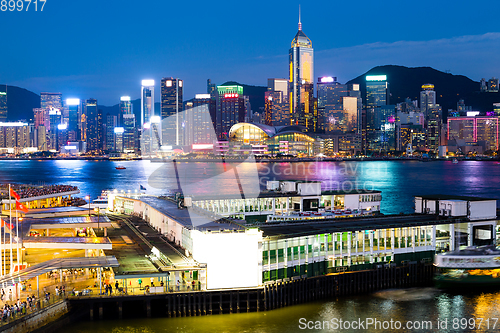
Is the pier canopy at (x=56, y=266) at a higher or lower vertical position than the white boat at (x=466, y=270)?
higher

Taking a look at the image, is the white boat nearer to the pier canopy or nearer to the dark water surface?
the dark water surface

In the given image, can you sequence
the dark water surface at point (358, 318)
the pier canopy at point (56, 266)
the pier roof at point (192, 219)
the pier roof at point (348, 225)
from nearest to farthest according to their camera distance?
1. the pier canopy at point (56, 266)
2. the dark water surface at point (358, 318)
3. the pier roof at point (192, 219)
4. the pier roof at point (348, 225)

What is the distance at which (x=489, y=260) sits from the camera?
33.2 m

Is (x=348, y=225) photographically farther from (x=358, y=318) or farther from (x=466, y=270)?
(x=358, y=318)

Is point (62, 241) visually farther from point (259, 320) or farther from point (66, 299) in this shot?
point (259, 320)

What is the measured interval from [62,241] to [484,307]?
2354 cm

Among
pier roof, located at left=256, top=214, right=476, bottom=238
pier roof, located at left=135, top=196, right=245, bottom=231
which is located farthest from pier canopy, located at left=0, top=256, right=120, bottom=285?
pier roof, located at left=256, top=214, right=476, bottom=238

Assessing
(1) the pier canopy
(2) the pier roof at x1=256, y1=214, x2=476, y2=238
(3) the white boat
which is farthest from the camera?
(3) the white boat

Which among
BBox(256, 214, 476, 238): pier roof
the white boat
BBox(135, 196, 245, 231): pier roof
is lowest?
the white boat

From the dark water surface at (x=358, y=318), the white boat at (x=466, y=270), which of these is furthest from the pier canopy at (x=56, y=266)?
the white boat at (x=466, y=270)

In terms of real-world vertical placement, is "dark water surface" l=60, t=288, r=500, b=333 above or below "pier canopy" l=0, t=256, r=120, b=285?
below

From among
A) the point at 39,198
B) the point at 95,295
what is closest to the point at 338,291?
the point at 95,295

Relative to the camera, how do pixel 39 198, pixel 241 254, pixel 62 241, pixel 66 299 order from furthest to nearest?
pixel 39 198, pixel 62 241, pixel 241 254, pixel 66 299

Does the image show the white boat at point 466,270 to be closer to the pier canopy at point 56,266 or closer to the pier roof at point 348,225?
the pier roof at point 348,225
